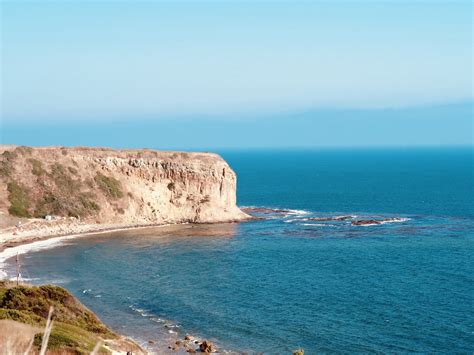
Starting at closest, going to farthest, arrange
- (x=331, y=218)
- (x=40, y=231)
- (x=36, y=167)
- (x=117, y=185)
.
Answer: (x=40, y=231) < (x=36, y=167) < (x=117, y=185) < (x=331, y=218)

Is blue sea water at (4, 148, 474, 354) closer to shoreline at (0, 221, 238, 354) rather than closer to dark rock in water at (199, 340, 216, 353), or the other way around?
shoreline at (0, 221, 238, 354)

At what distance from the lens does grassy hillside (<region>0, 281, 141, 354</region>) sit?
32203 millimetres

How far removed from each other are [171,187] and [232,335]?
64283mm

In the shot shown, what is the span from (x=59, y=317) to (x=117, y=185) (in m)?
62.8

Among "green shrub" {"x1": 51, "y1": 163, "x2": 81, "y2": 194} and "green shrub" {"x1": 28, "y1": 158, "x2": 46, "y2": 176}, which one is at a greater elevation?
"green shrub" {"x1": 28, "y1": 158, "x2": 46, "y2": 176}

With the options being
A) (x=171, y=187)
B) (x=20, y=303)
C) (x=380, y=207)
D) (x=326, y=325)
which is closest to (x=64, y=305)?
Result: (x=20, y=303)

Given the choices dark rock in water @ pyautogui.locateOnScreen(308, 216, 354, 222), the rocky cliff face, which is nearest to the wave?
dark rock in water @ pyautogui.locateOnScreen(308, 216, 354, 222)

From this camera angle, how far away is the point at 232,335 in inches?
1734

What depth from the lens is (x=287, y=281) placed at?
6031 cm

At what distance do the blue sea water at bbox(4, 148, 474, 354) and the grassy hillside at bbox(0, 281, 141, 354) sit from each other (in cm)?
401

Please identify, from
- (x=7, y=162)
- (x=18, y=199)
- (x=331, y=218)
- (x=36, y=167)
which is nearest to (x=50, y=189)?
(x=36, y=167)

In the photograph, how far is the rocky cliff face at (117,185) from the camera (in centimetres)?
9455

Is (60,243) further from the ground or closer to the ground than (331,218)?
closer to the ground

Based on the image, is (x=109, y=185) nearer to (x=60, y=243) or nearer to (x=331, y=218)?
(x=60, y=243)
